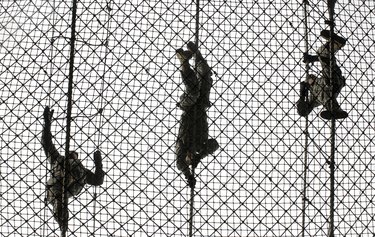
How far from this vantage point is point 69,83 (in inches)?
64.0

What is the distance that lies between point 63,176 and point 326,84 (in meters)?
0.78

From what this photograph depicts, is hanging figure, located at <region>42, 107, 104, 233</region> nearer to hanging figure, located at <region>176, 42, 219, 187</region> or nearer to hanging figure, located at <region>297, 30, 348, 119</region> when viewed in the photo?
hanging figure, located at <region>176, 42, 219, 187</region>

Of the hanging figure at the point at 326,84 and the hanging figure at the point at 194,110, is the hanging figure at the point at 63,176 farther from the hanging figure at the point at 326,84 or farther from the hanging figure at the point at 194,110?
the hanging figure at the point at 326,84

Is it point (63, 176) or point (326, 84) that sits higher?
point (326, 84)

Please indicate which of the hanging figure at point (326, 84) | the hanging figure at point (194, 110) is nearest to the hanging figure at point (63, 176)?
the hanging figure at point (194, 110)

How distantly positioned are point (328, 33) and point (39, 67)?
81 centimetres

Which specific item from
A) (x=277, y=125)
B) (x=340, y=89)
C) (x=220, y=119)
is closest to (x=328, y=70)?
(x=340, y=89)

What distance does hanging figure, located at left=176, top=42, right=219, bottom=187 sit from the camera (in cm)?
164

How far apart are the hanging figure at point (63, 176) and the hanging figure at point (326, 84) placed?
618 millimetres

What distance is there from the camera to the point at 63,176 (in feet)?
5.47

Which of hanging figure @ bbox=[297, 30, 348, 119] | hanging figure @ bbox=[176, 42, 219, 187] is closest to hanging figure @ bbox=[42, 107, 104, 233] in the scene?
hanging figure @ bbox=[176, 42, 219, 187]

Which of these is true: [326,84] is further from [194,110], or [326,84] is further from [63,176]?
[63,176]

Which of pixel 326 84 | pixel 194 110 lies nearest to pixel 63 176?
pixel 194 110

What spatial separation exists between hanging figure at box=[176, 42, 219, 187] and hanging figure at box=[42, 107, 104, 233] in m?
0.23
